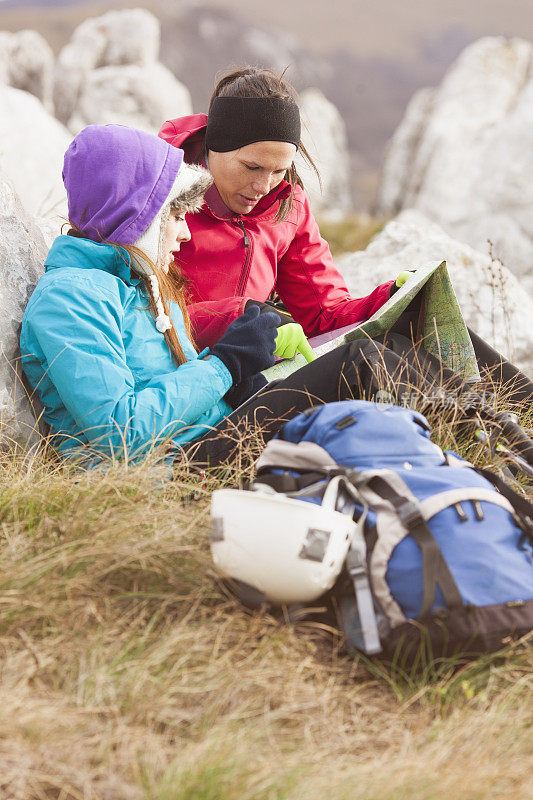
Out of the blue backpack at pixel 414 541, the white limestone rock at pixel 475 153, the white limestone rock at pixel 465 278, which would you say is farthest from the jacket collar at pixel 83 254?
the white limestone rock at pixel 475 153

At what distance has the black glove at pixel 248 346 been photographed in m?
2.94

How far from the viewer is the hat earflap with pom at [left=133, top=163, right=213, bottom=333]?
2.93 metres

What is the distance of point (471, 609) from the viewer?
1891 mm

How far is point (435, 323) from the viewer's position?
3277mm

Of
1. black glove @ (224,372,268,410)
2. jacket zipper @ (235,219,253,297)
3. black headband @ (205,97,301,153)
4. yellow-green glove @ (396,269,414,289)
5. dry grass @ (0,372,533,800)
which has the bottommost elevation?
dry grass @ (0,372,533,800)

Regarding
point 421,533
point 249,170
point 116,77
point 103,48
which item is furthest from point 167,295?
point 103,48

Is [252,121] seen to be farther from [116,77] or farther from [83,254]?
[116,77]

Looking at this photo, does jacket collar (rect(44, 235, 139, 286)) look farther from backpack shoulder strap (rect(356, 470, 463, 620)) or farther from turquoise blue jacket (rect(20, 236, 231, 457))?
backpack shoulder strap (rect(356, 470, 463, 620))

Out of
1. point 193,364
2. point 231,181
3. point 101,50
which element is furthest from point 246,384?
point 101,50

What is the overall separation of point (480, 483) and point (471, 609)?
1.38ft

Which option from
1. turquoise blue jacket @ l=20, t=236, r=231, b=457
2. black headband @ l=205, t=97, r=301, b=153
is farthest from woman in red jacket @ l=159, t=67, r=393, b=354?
turquoise blue jacket @ l=20, t=236, r=231, b=457

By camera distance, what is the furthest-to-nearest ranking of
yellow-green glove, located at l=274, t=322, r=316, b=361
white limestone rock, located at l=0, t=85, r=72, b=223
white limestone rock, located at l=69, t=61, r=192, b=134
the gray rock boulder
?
1. the gray rock boulder
2. white limestone rock, located at l=69, t=61, r=192, b=134
3. white limestone rock, located at l=0, t=85, r=72, b=223
4. yellow-green glove, located at l=274, t=322, r=316, b=361

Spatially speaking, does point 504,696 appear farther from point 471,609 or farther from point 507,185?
point 507,185

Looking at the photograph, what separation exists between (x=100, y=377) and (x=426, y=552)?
129cm
